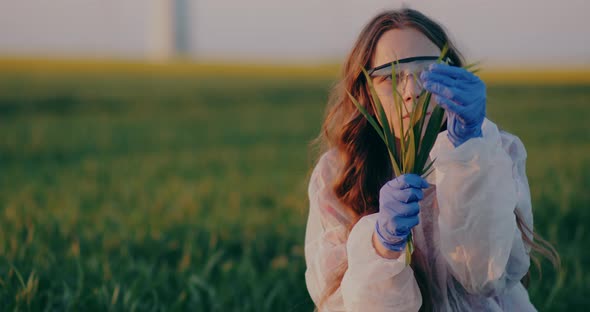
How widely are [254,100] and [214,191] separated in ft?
42.2

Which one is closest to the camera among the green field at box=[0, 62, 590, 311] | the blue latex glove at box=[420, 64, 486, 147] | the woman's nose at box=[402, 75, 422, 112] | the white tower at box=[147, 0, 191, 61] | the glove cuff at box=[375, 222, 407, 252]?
the blue latex glove at box=[420, 64, 486, 147]

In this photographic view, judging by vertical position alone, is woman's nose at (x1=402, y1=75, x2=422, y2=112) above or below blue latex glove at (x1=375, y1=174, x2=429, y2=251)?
above

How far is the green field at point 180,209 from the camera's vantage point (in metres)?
2.70

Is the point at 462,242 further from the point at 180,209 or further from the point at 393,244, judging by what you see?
the point at 180,209

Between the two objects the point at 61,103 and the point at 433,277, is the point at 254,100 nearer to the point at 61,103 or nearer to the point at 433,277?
the point at 61,103

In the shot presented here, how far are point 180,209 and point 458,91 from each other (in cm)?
325

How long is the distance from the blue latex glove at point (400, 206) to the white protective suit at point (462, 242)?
0.26 ft

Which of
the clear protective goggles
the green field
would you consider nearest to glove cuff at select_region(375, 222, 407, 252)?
the clear protective goggles

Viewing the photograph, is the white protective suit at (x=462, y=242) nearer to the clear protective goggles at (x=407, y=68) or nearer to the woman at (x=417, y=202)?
the woman at (x=417, y=202)

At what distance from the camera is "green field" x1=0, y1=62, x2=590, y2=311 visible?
270 cm

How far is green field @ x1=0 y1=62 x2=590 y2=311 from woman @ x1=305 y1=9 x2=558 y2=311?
598 mm

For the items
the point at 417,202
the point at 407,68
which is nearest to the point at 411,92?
the point at 407,68

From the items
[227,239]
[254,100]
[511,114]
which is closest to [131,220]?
[227,239]

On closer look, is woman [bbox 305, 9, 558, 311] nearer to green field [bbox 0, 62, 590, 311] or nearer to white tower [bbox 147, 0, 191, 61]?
green field [bbox 0, 62, 590, 311]
